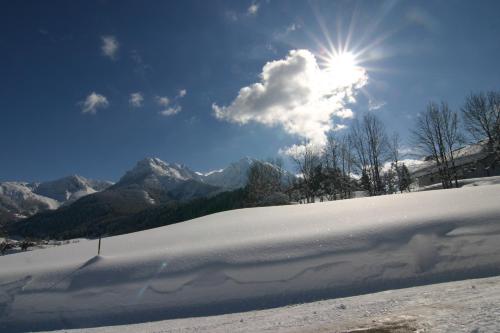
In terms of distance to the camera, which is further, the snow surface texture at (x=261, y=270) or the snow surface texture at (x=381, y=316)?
the snow surface texture at (x=261, y=270)

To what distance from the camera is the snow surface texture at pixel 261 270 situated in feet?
18.3

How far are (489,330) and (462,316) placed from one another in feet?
1.65

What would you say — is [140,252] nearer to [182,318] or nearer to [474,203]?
[182,318]

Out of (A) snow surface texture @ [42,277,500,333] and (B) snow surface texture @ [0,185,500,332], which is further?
(B) snow surface texture @ [0,185,500,332]

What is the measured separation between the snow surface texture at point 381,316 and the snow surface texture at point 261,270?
14.9 inches

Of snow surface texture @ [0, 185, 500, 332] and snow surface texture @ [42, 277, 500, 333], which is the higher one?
snow surface texture @ [0, 185, 500, 332]

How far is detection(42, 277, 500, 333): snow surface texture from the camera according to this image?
353cm

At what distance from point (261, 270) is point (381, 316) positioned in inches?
94.9

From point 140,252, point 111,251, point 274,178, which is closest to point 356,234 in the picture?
point 140,252

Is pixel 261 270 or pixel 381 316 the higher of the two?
pixel 261 270

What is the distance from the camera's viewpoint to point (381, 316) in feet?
13.4

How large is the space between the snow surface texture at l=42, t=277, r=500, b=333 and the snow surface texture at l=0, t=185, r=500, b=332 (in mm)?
378

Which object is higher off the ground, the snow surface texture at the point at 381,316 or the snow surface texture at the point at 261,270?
the snow surface texture at the point at 261,270

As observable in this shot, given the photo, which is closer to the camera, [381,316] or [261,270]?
[381,316]
